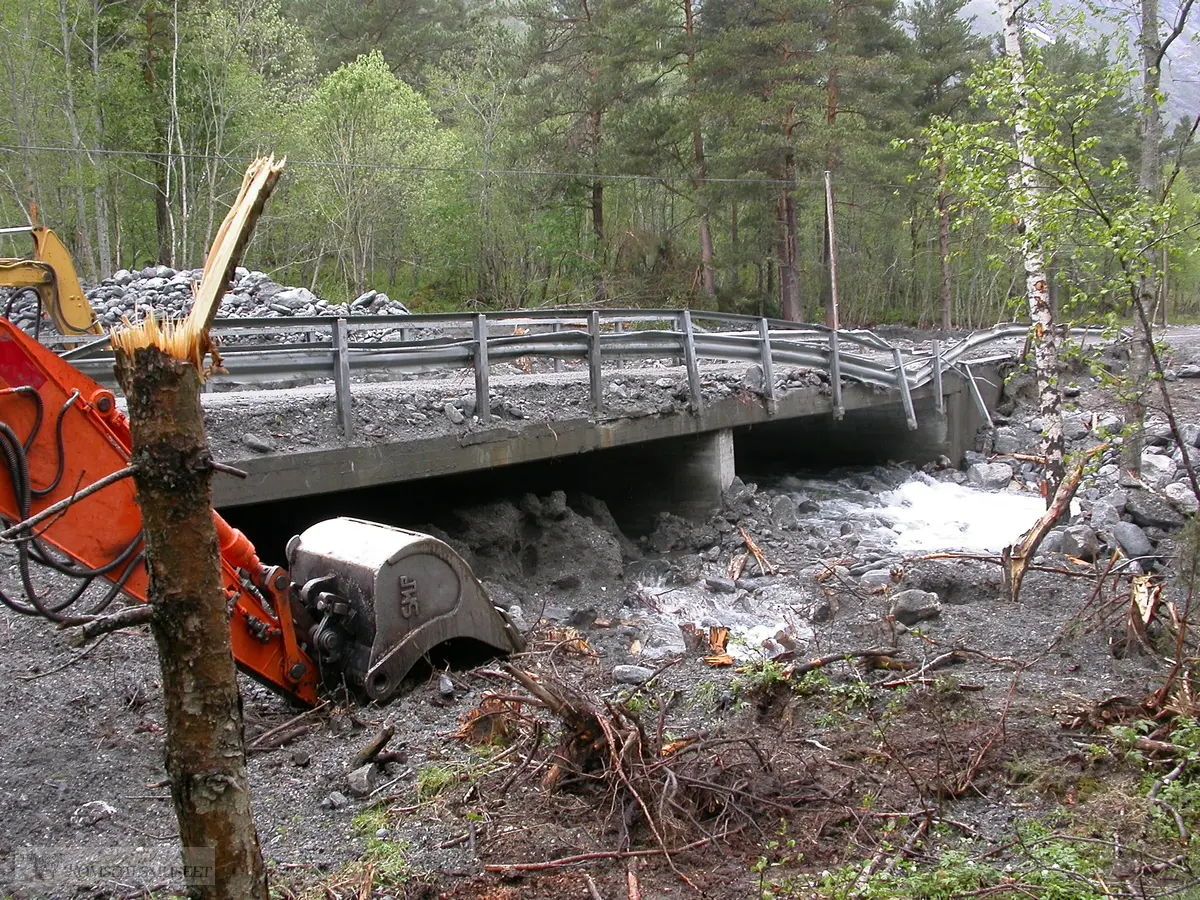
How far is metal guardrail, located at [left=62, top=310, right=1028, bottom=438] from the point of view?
8320 mm

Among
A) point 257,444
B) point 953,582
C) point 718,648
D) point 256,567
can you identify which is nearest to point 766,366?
point 953,582

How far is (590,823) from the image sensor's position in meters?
4.44

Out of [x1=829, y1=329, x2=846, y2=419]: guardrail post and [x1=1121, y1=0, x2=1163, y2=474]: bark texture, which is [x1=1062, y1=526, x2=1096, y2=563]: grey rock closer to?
[x1=1121, y1=0, x2=1163, y2=474]: bark texture

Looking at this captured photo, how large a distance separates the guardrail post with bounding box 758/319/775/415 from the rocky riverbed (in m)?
4.36

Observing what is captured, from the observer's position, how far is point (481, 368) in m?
9.52

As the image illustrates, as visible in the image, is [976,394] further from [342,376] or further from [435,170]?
[435,170]

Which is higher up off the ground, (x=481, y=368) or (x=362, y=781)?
(x=481, y=368)

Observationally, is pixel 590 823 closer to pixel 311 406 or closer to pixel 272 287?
pixel 311 406

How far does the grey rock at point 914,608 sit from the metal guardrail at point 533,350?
13.5 feet

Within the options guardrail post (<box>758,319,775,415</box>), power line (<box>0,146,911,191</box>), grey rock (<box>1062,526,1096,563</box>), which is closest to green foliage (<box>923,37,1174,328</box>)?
grey rock (<box>1062,526,1096,563</box>)

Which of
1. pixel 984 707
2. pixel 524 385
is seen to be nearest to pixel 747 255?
pixel 524 385

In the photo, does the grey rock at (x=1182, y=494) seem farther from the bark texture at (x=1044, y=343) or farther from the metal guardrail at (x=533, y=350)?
the metal guardrail at (x=533, y=350)

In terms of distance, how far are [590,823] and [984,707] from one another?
2535mm

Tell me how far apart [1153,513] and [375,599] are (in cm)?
960
